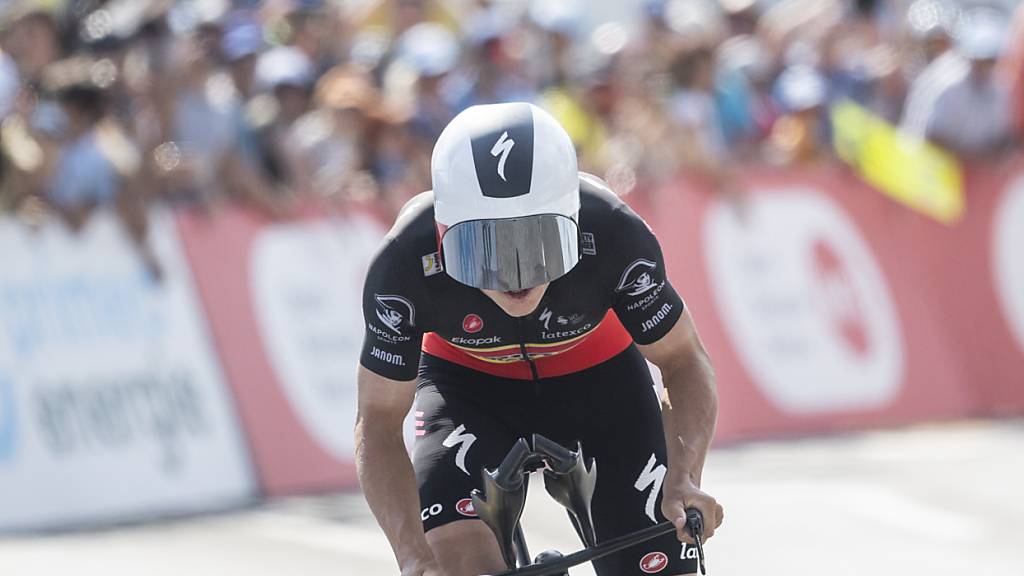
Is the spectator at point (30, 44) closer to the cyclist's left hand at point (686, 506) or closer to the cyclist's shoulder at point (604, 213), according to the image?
the cyclist's shoulder at point (604, 213)

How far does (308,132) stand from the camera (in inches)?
398

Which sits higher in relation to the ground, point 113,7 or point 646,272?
point 113,7

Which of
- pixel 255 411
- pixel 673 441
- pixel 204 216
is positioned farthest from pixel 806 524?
pixel 673 441

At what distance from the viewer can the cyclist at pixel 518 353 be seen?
13.2 feet

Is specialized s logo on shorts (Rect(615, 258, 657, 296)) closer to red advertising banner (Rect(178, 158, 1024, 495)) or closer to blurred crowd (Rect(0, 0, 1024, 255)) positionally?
blurred crowd (Rect(0, 0, 1024, 255))

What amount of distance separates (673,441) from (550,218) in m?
0.72

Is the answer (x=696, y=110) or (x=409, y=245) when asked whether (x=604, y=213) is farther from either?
(x=696, y=110)

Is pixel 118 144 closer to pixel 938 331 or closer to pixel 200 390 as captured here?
pixel 200 390

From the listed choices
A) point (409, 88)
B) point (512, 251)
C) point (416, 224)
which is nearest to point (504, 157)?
point (512, 251)

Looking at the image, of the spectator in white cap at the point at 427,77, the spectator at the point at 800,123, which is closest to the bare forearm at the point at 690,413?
the spectator in white cap at the point at 427,77

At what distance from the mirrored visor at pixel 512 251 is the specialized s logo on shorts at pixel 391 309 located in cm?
32

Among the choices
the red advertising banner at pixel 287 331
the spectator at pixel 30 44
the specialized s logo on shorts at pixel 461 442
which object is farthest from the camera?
the red advertising banner at pixel 287 331

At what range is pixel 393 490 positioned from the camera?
4238mm

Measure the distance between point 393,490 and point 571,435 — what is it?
62 cm
